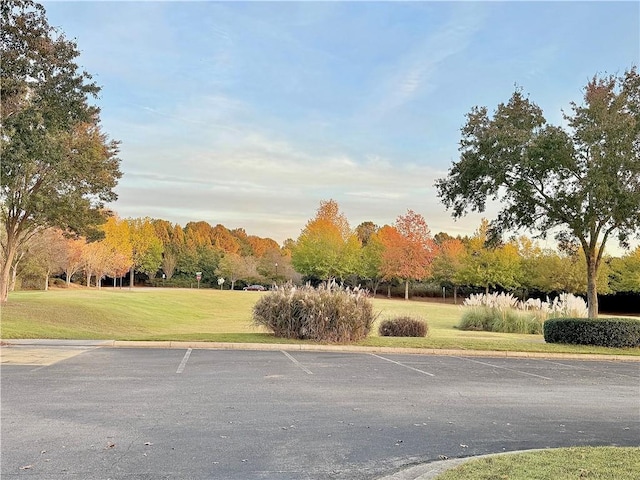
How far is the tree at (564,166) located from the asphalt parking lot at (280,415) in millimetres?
6686

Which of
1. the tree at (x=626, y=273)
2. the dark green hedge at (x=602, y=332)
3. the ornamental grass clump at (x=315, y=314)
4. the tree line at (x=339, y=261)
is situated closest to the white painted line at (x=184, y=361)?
the ornamental grass clump at (x=315, y=314)

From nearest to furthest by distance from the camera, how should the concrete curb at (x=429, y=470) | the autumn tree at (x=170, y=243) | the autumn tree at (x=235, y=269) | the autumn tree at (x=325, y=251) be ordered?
the concrete curb at (x=429, y=470) → the autumn tree at (x=325, y=251) → the autumn tree at (x=235, y=269) → the autumn tree at (x=170, y=243)

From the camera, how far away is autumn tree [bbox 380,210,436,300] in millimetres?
67125

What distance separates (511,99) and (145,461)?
1747 centimetres

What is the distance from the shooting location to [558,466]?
4727 mm

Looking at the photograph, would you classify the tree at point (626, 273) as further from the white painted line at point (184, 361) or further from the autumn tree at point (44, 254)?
the autumn tree at point (44, 254)

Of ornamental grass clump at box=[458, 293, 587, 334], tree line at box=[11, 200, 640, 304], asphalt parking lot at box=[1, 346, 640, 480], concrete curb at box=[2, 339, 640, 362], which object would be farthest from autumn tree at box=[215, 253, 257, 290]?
asphalt parking lot at box=[1, 346, 640, 480]

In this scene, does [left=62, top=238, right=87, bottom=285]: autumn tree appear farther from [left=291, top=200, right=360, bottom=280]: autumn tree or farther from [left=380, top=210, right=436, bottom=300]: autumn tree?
[left=380, top=210, right=436, bottom=300]: autumn tree

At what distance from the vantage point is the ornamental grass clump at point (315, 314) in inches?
627

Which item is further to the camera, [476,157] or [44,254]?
[44,254]

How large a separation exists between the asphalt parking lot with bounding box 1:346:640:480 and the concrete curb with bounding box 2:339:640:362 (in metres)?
2.19

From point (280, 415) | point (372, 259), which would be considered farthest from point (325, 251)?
point (280, 415)

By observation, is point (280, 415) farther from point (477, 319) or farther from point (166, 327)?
point (166, 327)

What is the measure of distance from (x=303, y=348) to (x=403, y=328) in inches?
246
